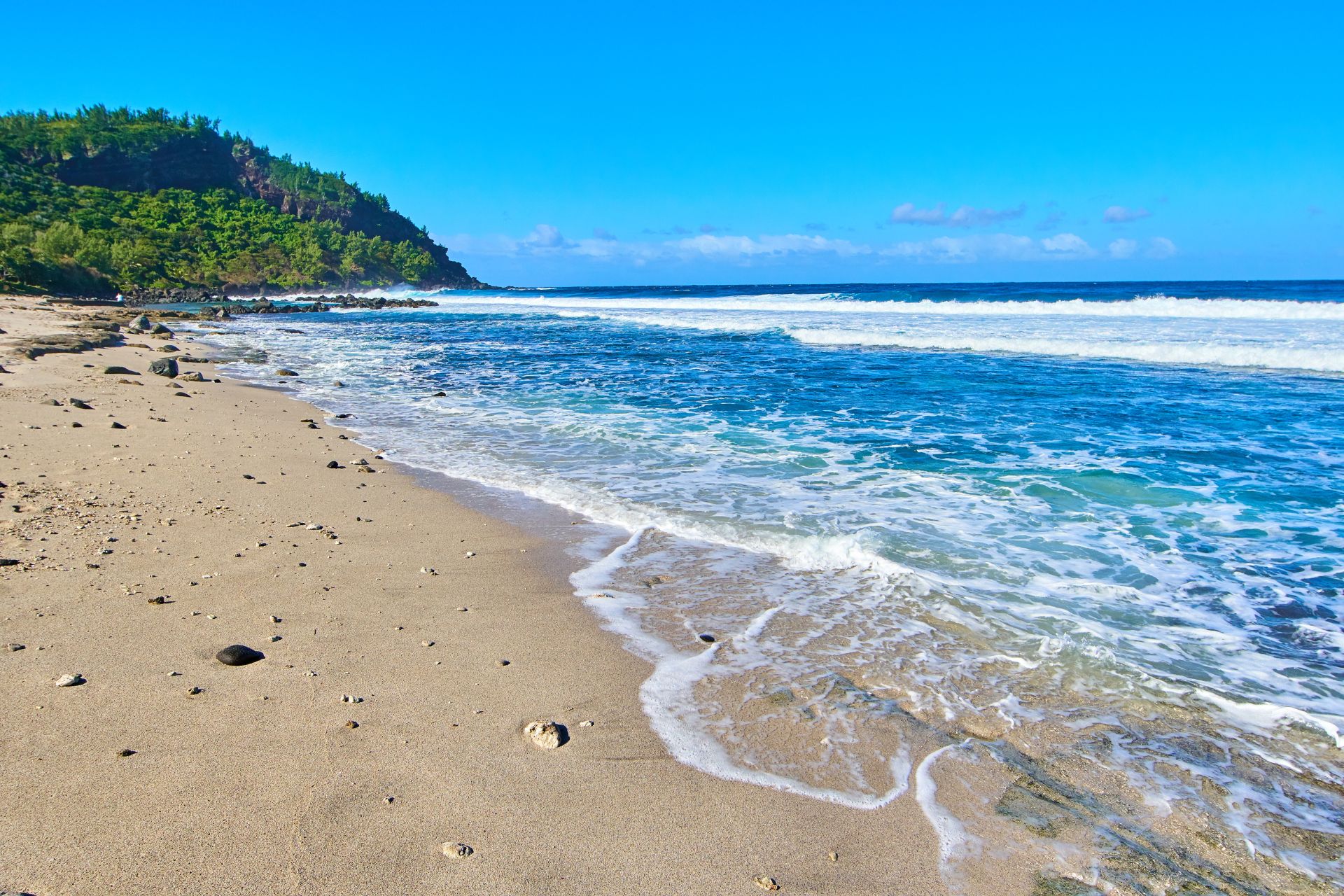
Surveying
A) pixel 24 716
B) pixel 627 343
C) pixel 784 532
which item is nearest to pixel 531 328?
pixel 627 343

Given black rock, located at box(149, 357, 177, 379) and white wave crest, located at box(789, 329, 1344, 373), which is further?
white wave crest, located at box(789, 329, 1344, 373)

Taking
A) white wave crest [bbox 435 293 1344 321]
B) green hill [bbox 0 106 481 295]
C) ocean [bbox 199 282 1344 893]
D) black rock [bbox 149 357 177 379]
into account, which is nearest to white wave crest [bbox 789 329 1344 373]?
ocean [bbox 199 282 1344 893]

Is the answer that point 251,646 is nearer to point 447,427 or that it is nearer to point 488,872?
point 488,872

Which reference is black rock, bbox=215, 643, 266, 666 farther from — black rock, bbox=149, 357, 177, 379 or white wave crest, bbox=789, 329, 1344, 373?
white wave crest, bbox=789, 329, 1344, 373

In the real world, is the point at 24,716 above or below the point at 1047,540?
above

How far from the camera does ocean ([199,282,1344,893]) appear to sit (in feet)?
9.00

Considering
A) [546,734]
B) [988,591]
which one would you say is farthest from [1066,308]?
[546,734]

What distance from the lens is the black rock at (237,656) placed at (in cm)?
332

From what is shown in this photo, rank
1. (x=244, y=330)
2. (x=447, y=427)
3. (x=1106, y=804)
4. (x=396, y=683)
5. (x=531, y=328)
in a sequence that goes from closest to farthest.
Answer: (x=1106, y=804)
(x=396, y=683)
(x=447, y=427)
(x=244, y=330)
(x=531, y=328)

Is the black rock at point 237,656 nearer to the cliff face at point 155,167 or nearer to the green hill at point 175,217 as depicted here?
the green hill at point 175,217

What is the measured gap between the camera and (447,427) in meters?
10.6

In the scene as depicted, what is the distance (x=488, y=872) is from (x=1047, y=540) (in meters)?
4.98

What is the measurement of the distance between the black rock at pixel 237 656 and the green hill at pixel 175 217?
42770 mm

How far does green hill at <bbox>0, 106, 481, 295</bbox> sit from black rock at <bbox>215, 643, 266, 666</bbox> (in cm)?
4277
